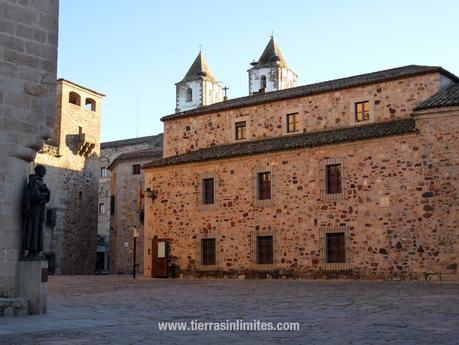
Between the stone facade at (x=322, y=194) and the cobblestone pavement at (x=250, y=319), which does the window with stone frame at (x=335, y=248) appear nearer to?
the stone facade at (x=322, y=194)

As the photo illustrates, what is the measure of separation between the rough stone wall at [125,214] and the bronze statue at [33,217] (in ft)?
91.7

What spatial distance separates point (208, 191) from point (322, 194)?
18.0 ft

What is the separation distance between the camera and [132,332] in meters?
7.04

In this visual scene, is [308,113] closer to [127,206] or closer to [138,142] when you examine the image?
[127,206]

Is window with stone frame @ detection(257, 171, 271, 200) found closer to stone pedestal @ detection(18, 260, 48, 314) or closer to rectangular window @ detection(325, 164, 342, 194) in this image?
rectangular window @ detection(325, 164, 342, 194)

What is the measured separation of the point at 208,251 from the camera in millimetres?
24703

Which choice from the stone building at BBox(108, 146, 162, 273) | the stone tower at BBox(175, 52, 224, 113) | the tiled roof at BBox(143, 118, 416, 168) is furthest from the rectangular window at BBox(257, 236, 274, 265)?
the stone tower at BBox(175, 52, 224, 113)

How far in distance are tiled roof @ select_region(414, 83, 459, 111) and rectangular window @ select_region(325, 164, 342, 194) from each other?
12.1 ft

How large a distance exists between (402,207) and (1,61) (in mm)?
14654

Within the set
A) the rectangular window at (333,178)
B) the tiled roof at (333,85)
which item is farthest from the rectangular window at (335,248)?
the tiled roof at (333,85)

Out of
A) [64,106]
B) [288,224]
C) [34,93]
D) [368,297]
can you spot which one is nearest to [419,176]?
[288,224]

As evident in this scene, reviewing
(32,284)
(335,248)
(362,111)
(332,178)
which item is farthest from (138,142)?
(32,284)

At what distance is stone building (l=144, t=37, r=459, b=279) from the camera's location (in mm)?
19766

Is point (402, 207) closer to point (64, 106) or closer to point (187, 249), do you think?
point (187, 249)
